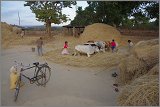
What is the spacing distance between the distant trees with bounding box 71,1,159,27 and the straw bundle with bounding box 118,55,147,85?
10.3ft

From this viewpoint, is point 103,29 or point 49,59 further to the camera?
point 103,29

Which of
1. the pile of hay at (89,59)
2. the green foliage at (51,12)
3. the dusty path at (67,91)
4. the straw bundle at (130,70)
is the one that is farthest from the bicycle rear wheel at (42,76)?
the green foliage at (51,12)

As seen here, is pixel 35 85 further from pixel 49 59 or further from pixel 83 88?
pixel 49 59

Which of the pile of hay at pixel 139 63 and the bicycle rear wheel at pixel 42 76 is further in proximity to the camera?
the bicycle rear wheel at pixel 42 76

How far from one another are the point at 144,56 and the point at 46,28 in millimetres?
9187

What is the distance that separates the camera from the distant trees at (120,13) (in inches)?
397

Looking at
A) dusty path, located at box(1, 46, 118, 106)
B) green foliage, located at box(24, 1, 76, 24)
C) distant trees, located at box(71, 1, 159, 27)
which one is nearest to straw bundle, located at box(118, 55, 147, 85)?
dusty path, located at box(1, 46, 118, 106)

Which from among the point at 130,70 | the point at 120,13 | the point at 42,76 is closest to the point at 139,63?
the point at 130,70

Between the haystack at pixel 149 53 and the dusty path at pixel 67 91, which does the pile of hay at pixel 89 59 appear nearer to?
the dusty path at pixel 67 91

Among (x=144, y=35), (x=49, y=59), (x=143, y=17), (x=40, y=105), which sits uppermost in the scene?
(x=143, y=17)

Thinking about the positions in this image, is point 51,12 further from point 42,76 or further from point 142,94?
point 142,94

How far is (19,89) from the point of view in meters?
5.00

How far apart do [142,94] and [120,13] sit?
8239 millimetres

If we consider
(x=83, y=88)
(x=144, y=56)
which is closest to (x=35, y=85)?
(x=83, y=88)
